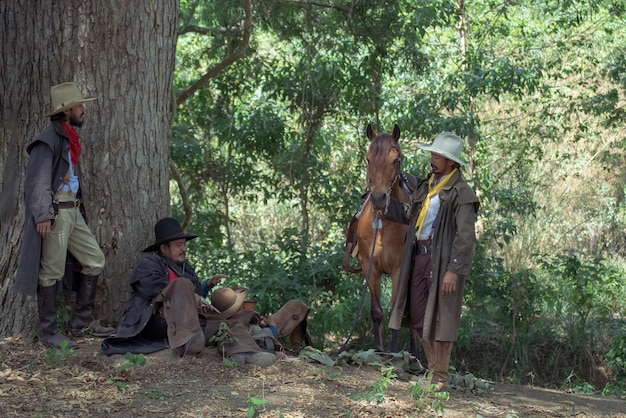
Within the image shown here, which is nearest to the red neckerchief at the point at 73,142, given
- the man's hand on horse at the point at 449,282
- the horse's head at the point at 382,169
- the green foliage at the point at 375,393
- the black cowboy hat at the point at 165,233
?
the black cowboy hat at the point at 165,233

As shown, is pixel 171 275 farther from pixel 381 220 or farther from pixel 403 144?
pixel 403 144

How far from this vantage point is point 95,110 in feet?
22.7

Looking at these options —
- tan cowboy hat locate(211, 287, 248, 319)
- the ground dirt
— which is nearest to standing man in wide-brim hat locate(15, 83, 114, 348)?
the ground dirt

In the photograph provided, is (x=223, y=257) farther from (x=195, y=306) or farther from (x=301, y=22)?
(x=195, y=306)

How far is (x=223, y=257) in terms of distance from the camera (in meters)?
11.0

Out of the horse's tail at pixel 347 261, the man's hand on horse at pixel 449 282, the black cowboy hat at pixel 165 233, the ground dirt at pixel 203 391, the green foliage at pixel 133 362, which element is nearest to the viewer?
the ground dirt at pixel 203 391

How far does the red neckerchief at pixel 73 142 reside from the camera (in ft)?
21.1

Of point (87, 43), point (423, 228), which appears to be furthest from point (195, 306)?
point (87, 43)

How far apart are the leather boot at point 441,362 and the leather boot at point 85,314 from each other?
264 centimetres

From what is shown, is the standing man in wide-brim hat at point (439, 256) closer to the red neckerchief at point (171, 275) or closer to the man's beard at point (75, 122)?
the red neckerchief at point (171, 275)

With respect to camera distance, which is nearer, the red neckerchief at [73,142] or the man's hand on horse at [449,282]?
the man's hand on horse at [449,282]

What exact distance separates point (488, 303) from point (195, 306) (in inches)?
236

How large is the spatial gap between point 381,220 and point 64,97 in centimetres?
315

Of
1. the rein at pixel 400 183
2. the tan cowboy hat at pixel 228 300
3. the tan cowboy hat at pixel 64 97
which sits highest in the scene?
the tan cowboy hat at pixel 64 97
